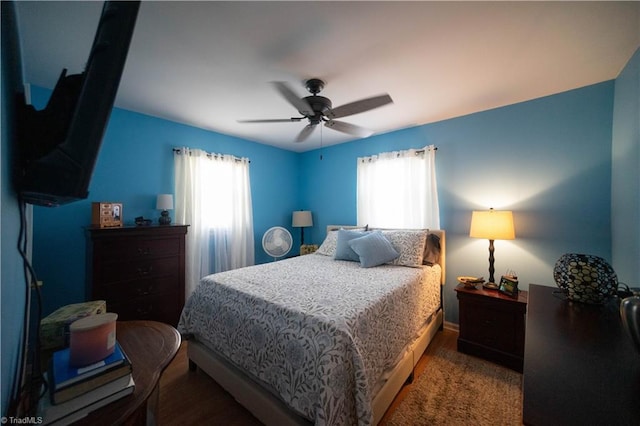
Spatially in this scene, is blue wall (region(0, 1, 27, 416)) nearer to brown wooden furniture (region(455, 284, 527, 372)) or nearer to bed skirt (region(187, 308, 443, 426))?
bed skirt (region(187, 308, 443, 426))

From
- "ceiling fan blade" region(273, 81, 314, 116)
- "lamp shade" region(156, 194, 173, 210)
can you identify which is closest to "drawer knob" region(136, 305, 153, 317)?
"lamp shade" region(156, 194, 173, 210)

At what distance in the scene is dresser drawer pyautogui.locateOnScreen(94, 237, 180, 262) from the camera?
2.03m

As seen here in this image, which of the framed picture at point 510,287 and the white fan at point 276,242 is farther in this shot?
the white fan at point 276,242

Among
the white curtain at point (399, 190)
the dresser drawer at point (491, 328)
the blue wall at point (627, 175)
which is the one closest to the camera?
the blue wall at point (627, 175)

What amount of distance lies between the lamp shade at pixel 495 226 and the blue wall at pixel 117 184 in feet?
10.0

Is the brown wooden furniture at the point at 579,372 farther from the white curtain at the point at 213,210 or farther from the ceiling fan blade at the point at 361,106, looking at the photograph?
the white curtain at the point at 213,210

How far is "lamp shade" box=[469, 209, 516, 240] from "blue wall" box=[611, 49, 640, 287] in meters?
0.65

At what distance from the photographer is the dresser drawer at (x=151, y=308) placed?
2.10 metres

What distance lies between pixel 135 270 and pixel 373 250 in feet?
7.55

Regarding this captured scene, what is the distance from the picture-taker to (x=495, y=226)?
2104mm

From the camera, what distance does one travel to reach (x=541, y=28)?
139 cm

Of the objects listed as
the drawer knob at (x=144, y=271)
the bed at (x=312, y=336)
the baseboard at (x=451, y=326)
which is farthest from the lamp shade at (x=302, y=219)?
the baseboard at (x=451, y=326)

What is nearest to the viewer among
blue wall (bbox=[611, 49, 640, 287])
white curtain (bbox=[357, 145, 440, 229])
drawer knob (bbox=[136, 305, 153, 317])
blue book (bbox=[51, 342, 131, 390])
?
blue book (bbox=[51, 342, 131, 390])

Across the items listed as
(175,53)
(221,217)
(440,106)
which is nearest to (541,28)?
(440,106)
